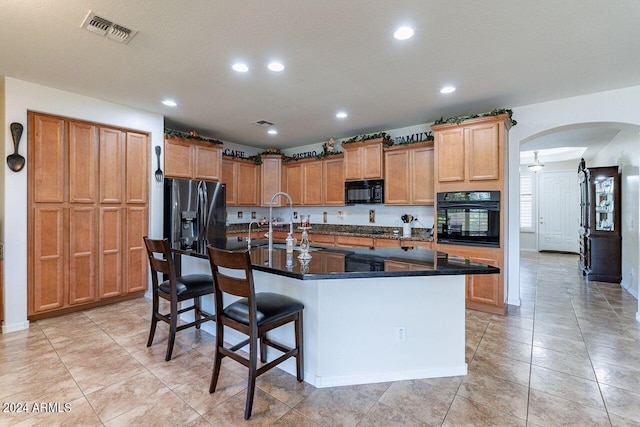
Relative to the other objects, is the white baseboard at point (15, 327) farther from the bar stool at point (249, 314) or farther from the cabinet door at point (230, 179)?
the cabinet door at point (230, 179)

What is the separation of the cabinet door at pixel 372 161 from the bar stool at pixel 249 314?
3.28 m

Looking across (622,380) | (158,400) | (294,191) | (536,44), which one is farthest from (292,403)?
(294,191)

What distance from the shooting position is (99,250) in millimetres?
3924

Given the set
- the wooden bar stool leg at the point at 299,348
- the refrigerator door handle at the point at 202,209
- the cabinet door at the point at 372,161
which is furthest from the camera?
the cabinet door at the point at 372,161

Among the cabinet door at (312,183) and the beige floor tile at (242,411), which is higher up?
the cabinet door at (312,183)

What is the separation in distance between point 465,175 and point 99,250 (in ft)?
16.0

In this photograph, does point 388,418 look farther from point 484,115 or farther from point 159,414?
point 484,115

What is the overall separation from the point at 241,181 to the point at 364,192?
98.1 inches

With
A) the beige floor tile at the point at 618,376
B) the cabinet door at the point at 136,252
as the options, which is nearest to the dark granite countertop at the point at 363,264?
the beige floor tile at the point at 618,376

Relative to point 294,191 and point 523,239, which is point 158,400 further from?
point 523,239

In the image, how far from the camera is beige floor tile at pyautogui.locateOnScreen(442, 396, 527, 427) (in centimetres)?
183

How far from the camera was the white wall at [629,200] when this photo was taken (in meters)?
4.52

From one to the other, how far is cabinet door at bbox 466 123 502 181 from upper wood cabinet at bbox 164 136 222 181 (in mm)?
3913

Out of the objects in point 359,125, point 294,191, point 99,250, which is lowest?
point 99,250
